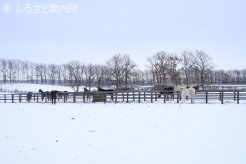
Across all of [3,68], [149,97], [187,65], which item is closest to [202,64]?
[187,65]

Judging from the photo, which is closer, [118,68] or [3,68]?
[118,68]

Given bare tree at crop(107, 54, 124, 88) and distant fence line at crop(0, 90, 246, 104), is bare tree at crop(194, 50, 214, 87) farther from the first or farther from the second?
distant fence line at crop(0, 90, 246, 104)
